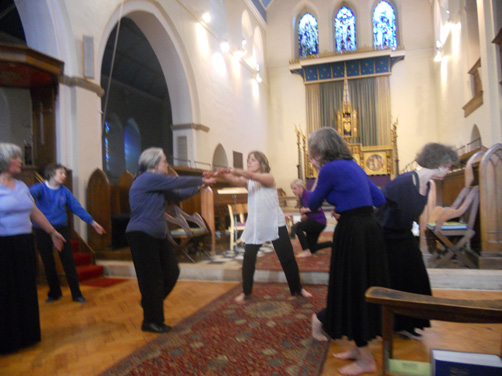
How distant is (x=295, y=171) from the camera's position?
1644cm

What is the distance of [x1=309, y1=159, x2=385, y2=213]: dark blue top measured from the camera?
207 centimetres

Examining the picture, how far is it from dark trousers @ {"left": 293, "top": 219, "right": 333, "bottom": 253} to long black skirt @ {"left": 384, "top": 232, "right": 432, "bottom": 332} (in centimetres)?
238

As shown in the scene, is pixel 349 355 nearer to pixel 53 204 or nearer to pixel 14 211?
pixel 14 211

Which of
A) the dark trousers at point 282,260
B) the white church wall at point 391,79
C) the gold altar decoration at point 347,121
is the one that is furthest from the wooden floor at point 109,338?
the white church wall at point 391,79

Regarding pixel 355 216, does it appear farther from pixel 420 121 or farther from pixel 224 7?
pixel 420 121

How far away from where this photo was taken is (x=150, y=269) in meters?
2.75

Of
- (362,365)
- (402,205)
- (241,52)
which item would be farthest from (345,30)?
(362,365)

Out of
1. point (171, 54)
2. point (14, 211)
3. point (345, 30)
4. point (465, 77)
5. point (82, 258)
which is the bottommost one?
point (82, 258)

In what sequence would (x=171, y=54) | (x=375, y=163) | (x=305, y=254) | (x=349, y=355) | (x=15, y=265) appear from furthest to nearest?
(x=375, y=163) < (x=171, y=54) < (x=305, y=254) < (x=15, y=265) < (x=349, y=355)

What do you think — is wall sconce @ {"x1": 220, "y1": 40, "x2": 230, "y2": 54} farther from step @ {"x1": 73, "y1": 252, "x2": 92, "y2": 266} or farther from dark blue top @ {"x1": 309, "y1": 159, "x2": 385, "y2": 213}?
dark blue top @ {"x1": 309, "y1": 159, "x2": 385, "y2": 213}

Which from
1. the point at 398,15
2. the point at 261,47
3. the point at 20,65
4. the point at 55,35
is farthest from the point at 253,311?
the point at 398,15

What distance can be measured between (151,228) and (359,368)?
5.23 feet

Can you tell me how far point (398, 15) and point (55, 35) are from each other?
14.0 m

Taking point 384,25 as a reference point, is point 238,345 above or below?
below
